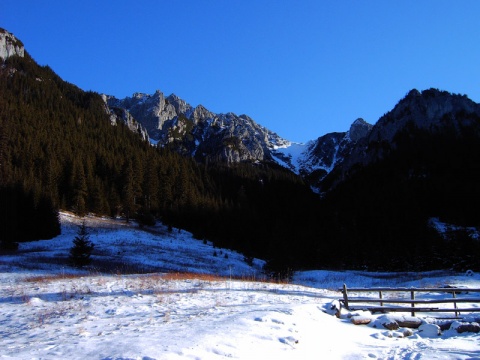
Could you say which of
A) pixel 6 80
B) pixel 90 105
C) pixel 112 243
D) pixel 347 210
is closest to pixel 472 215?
pixel 347 210

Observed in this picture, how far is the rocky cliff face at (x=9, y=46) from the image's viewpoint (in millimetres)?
174375

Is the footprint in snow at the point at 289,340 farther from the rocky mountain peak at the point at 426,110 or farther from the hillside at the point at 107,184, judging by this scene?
the rocky mountain peak at the point at 426,110

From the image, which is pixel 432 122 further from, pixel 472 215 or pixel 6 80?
pixel 6 80

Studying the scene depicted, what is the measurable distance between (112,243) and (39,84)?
5489 inches

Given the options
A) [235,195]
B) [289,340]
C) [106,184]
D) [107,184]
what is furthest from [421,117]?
[289,340]

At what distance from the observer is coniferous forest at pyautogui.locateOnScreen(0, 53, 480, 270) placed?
61.2m

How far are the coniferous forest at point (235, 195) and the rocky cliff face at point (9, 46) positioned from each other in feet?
70.8

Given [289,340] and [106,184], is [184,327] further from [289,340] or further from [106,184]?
[106,184]

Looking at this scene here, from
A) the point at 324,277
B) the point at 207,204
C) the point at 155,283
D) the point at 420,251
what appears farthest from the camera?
the point at 207,204

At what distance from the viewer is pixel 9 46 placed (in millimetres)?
178875

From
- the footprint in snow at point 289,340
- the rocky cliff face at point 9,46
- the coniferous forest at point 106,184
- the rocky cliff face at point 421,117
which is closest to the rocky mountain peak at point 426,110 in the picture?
the rocky cliff face at point 421,117

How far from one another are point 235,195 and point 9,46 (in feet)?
456

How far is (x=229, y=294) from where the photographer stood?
59.5 ft

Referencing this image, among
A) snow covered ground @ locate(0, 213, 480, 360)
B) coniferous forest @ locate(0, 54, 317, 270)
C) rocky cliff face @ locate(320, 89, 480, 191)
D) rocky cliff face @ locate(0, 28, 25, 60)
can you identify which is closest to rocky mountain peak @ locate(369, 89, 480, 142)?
rocky cliff face @ locate(320, 89, 480, 191)
